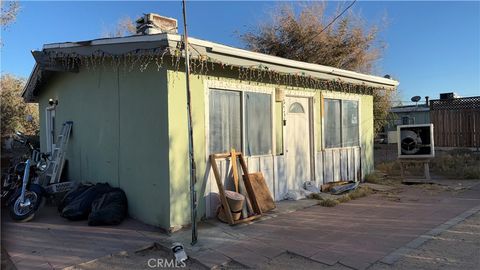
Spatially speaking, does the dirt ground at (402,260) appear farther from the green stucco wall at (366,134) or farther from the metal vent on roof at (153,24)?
the green stucco wall at (366,134)

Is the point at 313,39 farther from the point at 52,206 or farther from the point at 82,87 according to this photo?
the point at 52,206

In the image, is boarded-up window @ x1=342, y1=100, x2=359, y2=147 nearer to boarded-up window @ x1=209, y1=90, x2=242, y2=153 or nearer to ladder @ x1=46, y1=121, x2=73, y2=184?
boarded-up window @ x1=209, y1=90, x2=242, y2=153

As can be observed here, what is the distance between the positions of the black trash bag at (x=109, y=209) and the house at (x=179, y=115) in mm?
146

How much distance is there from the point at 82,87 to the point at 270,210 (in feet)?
14.6

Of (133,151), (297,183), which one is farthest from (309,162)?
(133,151)

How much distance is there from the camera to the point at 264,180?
708 cm

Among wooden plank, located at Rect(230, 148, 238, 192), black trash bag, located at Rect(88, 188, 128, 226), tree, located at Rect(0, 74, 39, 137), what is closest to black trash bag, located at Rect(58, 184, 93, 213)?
black trash bag, located at Rect(88, 188, 128, 226)

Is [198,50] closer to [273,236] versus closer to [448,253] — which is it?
[273,236]

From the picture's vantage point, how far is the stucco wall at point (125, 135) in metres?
5.73

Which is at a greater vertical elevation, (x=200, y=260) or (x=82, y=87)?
(x=82, y=87)

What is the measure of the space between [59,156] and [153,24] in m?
3.53

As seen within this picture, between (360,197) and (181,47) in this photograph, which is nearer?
(181,47)

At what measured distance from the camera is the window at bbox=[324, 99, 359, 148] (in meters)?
9.00

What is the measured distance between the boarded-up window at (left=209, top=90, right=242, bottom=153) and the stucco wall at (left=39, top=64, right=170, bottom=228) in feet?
3.35
